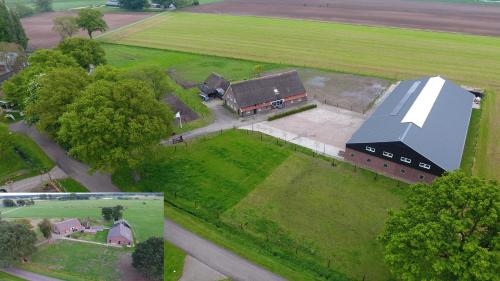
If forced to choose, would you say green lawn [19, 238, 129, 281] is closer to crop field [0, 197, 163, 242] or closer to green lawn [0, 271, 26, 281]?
green lawn [0, 271, 26, 281]

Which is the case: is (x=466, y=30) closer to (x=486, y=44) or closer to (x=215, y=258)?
(x=486, y=44)

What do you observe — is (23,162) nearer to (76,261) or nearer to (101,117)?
(101,117)

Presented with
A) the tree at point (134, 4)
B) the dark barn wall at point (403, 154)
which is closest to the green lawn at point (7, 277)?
the dark barn wall at point (403, 154)

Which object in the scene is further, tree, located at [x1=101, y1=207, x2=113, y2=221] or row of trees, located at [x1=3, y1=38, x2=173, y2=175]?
row of trees, located at [x1=3, y1=38, x2=173, y2=175]

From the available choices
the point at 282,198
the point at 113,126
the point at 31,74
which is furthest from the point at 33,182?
the point at 282,198

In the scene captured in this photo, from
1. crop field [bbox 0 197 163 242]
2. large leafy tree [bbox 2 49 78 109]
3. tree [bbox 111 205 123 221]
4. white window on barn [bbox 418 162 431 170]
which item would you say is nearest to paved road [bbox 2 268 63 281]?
crop field [bbox 0 197 163 242]

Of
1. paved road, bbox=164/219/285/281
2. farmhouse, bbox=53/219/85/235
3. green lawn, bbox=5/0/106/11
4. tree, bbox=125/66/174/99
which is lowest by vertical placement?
paved road, bbox=164/219/285/281
